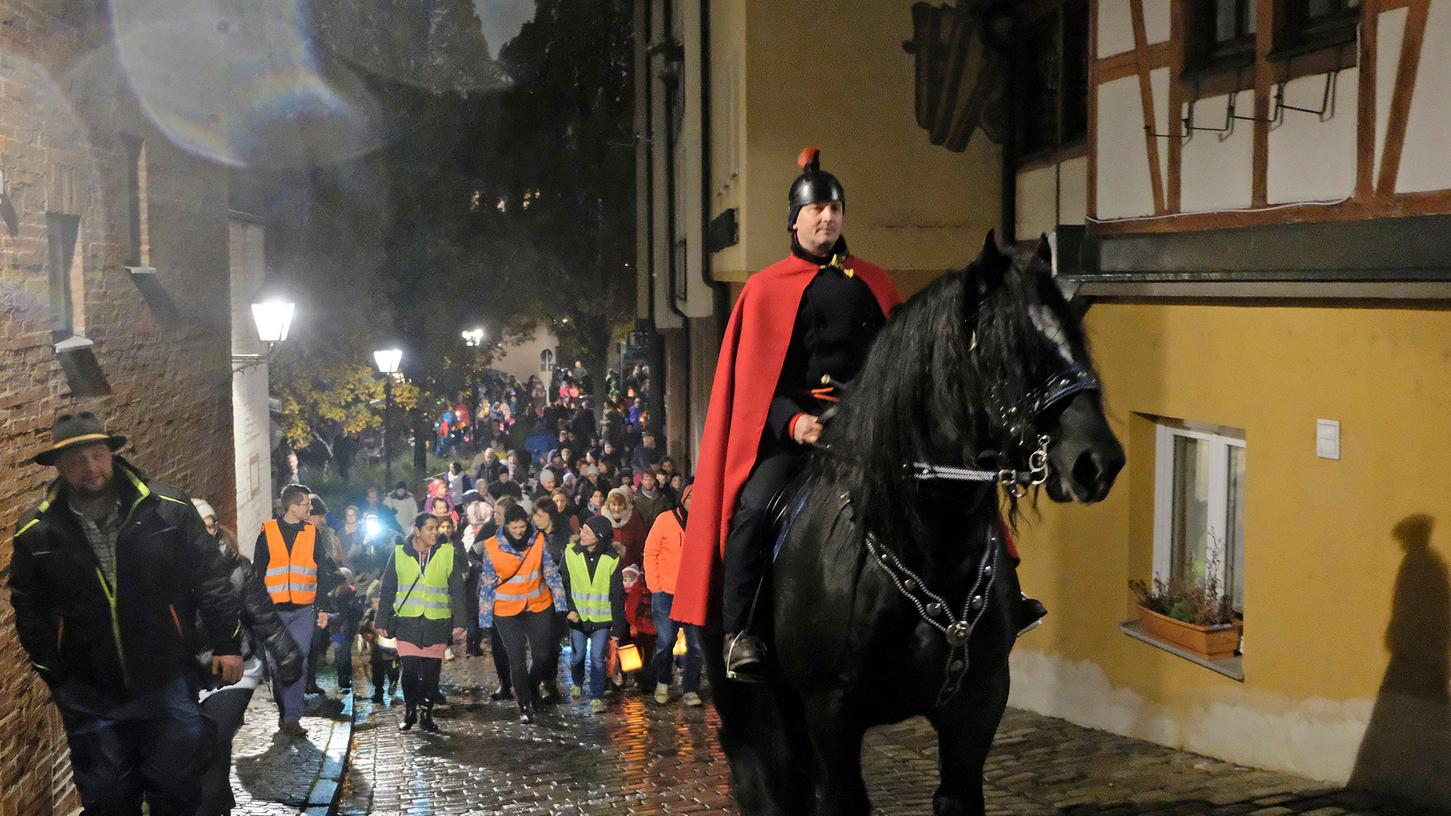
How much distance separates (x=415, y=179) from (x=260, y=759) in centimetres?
2585

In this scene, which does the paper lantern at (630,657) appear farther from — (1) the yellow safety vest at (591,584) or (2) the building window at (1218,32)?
(2) the building window at (1218,32)

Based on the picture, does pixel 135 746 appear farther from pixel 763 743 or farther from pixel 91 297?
pixel 91 297

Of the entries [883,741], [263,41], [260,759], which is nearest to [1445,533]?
[883,741]

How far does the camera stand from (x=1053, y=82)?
40.7ft

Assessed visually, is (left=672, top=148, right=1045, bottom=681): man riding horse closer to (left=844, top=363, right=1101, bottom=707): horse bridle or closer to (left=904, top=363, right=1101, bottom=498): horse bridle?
(left=844, top=363, right=1101, bottom=707): horse bridle

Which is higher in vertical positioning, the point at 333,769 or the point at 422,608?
the point at 422,608

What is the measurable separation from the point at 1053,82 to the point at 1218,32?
3.49 meters

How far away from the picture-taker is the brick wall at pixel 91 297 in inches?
317

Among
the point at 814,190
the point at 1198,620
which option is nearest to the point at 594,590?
the point at 1198,620

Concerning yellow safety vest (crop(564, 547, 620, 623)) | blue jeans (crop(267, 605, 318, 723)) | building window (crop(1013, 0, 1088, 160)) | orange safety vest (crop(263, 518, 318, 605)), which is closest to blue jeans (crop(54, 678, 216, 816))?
blue jeans (crop(267, 605, 318, 723))

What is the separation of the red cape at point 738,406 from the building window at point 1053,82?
22.4 ft

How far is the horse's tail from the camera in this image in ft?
18.4

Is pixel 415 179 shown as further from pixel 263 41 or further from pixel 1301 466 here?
pixel 1301 466

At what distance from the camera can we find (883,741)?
33.6ft
